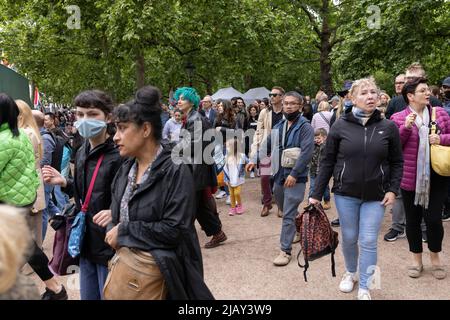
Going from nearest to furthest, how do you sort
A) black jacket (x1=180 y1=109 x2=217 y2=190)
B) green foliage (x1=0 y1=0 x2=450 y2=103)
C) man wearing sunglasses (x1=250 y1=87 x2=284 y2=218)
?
black jacket (x1=180 y1=109 x2=217 y2=190) → man wearing sunglasses (x1=250 y1=87 x2=284 y2=218) → green foliage (x1=0 y1=0 x2=450 y2=103)

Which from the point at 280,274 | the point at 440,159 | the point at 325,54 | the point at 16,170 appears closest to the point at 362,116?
the point at 440,159

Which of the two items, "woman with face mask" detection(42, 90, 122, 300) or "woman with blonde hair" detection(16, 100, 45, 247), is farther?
"woman with blonde hair" detection(16, 100, 45, 247)

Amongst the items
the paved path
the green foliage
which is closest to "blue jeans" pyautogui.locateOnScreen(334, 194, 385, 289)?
the paved path

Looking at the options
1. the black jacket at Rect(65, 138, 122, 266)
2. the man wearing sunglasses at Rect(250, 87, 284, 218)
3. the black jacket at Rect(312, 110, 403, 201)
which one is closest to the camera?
the black jacket at Rect(65, 138, 122, 266)

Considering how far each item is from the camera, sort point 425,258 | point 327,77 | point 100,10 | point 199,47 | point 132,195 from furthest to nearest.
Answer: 1. point 327,77
2. point 199,47
3. point 100,10
4. point 425,258
5. point 132,195

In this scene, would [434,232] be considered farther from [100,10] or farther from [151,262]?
[100,10]

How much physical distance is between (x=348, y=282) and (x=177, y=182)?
8.02 ft

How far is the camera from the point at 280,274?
4527mm

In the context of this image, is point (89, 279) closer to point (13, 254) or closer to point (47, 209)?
point (13, 254)

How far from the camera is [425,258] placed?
484 cm

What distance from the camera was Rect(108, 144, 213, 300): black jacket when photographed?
86.7 inches

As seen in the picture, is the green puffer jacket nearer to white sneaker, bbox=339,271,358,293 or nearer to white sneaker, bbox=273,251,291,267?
white sneaker, bbox=273,251,291,267

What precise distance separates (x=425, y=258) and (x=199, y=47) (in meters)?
11.3
